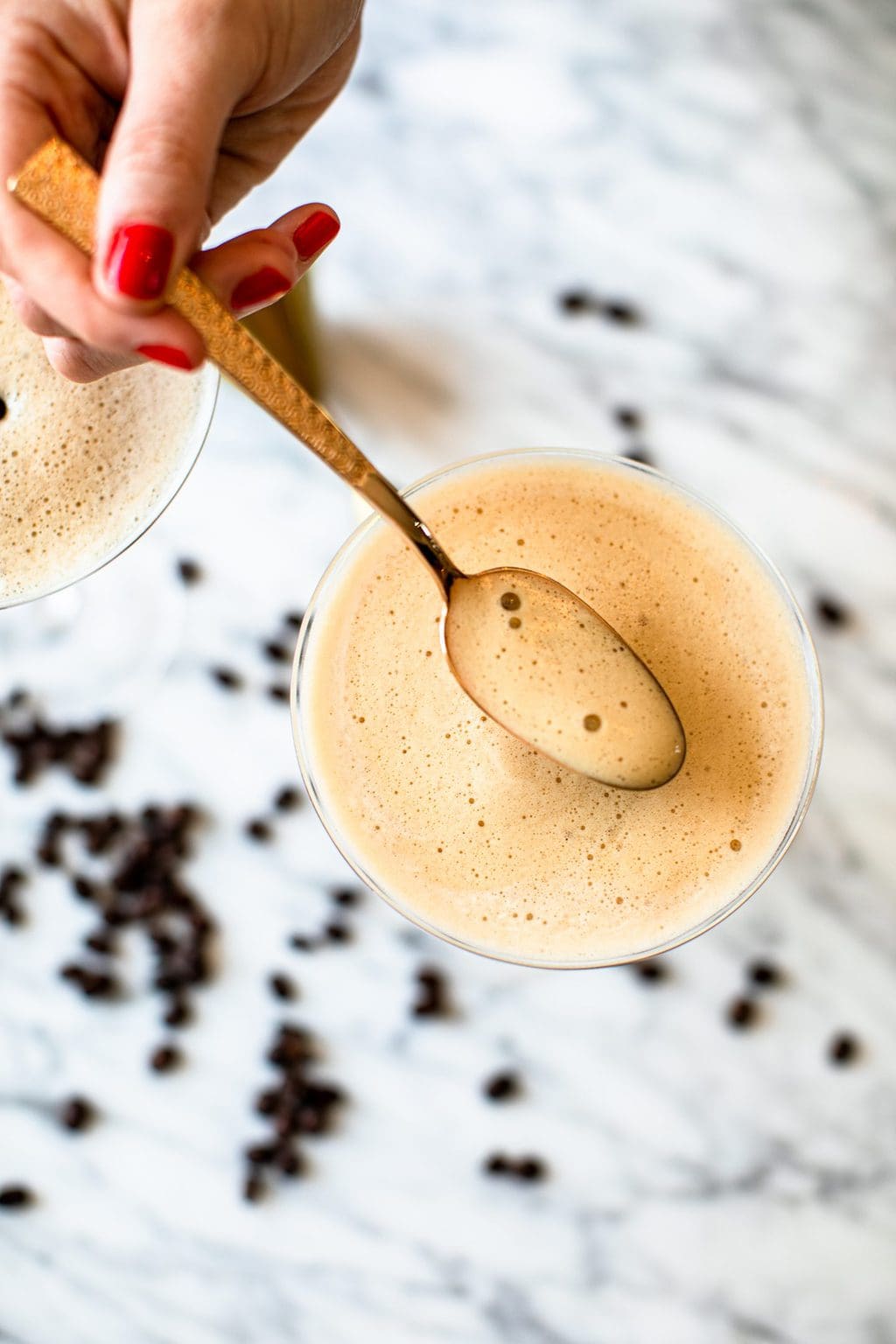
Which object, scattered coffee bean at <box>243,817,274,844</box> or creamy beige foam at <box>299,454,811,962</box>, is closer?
creamy beige foam at <box>299,454,811,962</box>

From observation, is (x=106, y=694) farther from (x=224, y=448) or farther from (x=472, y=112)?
(x=472, y=112)

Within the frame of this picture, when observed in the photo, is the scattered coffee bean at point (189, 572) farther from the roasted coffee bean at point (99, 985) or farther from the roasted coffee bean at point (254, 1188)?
the roasted coffee bean at point (254, 1188)

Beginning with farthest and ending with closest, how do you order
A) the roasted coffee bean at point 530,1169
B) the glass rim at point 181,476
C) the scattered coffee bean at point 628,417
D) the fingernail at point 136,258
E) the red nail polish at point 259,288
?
the scattered coffee bean at point 628,417 → the roasted coffee bean at point 530,1169 → the glass rim at point 181,476 → the red nail polish at point 259,288 → the fingernail at point 136,258

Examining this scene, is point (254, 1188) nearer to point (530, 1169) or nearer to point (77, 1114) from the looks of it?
point (77, 1114)

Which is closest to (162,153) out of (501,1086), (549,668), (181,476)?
(181,476)

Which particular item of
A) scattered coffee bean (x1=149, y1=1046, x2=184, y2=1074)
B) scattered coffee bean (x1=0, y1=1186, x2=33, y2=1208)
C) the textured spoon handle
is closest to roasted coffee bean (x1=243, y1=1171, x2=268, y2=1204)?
scattered coffee bean (x1=149, y1=1046, x2=184, y2=1074)

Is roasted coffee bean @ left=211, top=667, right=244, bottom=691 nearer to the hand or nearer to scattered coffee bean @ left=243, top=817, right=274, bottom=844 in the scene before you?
scattered coffee bean @ left=243, top=817, right=274, bottom=844

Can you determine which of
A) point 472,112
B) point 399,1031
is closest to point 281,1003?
point 399,1031

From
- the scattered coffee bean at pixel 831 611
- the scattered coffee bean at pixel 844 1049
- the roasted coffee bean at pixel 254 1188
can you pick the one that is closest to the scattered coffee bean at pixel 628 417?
the scattered coffee bean at pixel 831 611
